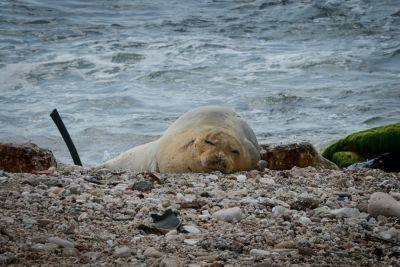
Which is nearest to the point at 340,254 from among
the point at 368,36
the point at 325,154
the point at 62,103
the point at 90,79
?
the point at 325,154

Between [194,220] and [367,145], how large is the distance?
12.9 feet

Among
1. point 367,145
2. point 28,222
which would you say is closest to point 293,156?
point 367,145

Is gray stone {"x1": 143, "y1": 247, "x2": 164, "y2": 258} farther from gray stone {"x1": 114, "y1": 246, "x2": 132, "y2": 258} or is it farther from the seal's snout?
the seal's snout

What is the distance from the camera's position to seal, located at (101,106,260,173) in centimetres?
574

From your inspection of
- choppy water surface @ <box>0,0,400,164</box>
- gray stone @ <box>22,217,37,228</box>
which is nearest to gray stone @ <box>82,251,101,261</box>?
gray stone @ <box>22,217,37,228</box>

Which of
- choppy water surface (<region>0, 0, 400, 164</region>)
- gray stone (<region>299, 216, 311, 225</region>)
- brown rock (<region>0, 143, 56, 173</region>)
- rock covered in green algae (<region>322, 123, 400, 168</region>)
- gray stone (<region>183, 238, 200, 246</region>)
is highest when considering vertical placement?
gray stone (<region>183, 238, 200, 246</region>)

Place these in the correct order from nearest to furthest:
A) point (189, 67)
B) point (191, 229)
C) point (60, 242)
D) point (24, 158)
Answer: point (60, 242) → point (191, 229) → point (24, 158) → point (189, 67)

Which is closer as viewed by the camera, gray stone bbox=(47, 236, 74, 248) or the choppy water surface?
gray stone bbox=(47, 236, 74, 248)

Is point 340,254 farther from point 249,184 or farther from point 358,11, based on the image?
point 358,11

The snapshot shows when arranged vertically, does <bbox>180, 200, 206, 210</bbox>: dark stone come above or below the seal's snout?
above

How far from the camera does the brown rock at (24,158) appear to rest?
6.05m

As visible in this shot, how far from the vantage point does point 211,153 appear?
574 centimetres

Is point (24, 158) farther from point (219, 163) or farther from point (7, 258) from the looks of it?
point (7, 258)

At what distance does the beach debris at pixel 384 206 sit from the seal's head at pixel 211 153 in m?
1.54
